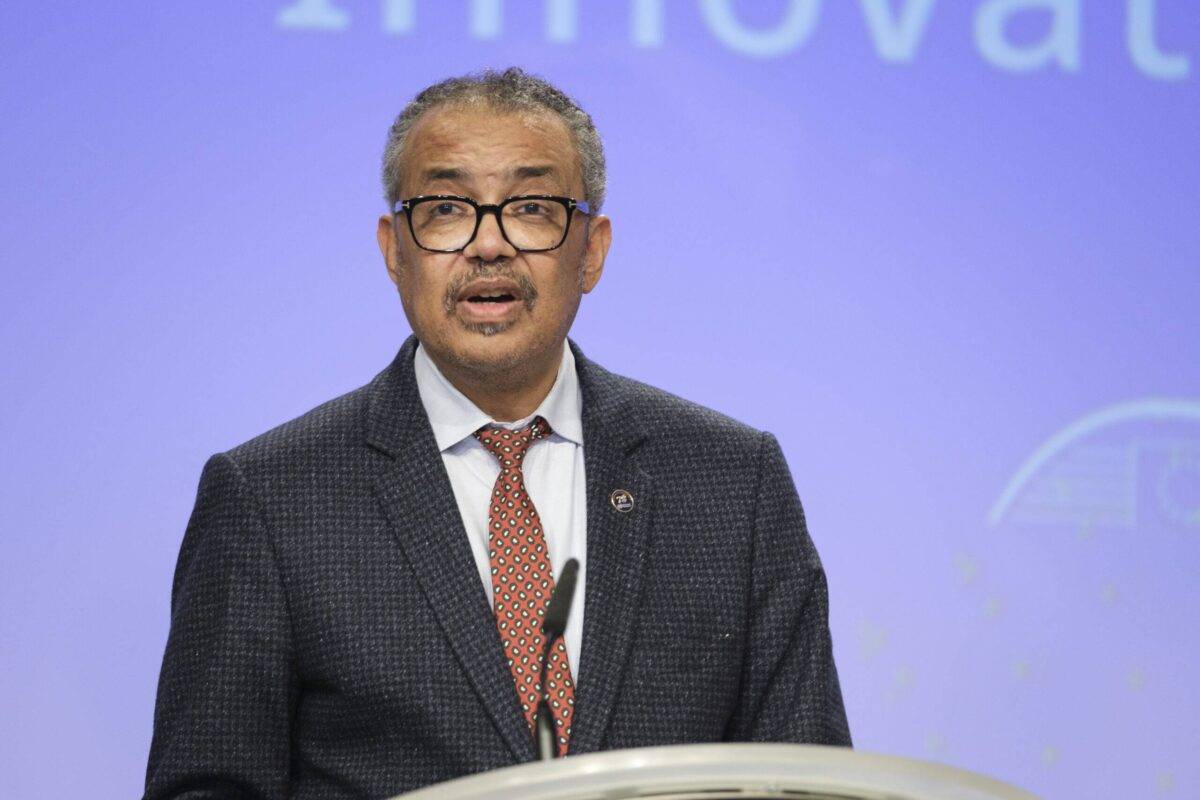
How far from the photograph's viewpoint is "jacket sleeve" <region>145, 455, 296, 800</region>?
1.97 metres

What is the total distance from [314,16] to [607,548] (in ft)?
4.17

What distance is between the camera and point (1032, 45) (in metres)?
3.19

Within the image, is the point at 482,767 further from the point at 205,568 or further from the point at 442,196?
the point at 442,196

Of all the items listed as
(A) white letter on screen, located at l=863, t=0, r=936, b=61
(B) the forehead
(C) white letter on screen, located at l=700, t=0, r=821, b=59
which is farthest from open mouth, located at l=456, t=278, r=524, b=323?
(A) white letter on screen, located at l=863, t=0, r=936, b=61

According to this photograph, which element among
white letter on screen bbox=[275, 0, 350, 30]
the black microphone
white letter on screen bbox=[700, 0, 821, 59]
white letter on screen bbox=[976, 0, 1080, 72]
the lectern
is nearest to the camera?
the lectern

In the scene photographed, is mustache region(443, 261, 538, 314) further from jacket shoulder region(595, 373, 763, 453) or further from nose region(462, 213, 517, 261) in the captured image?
jacket shoulder region(595, 373, 763, 453)

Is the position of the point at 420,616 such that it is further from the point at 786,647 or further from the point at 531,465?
the point at 786,647

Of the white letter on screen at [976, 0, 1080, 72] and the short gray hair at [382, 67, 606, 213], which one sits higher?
the white letter on screen at [976, 0, 1080, 72]

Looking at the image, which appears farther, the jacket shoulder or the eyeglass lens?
the jacket shoulder

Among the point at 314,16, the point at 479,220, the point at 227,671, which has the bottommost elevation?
the point at 227,671

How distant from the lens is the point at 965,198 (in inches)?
126

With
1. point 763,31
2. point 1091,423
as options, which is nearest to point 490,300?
point 763,31

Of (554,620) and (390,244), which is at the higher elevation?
(390,244)

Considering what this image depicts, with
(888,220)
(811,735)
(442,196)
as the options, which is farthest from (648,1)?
(811,735)
